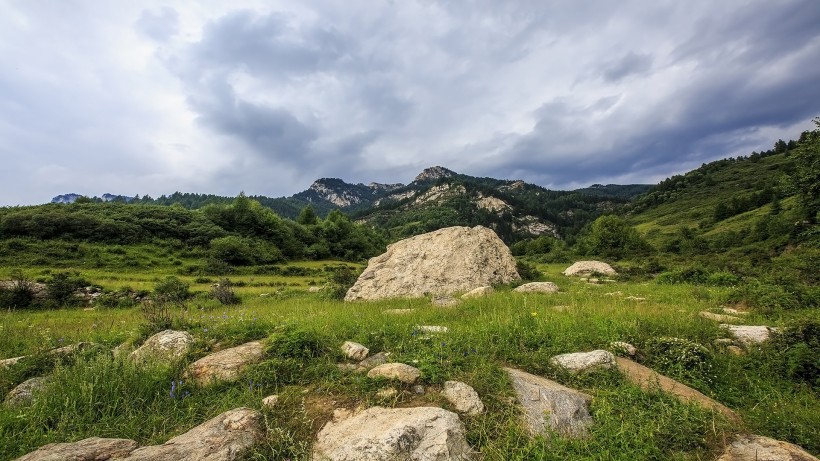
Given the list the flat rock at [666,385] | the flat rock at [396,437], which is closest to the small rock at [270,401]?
the flat rock at [396,437]

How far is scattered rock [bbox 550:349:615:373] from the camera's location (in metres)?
5.82

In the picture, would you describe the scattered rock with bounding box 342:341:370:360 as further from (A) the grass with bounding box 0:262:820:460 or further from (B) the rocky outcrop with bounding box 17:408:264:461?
(B) the rocky outcrop with bounding box 17:408:264:461

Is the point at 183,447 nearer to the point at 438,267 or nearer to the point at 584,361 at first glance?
the point at 584,361

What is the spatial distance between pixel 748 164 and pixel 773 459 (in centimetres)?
22521

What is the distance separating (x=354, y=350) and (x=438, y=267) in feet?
47.7

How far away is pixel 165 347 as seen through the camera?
6582 millimetres

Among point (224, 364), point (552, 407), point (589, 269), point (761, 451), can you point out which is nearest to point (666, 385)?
point (761, 451)

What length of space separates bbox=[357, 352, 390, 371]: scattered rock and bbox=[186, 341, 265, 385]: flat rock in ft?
5.82

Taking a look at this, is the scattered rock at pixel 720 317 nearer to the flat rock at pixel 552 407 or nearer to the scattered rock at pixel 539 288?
the scattered rock at pixel 539 288

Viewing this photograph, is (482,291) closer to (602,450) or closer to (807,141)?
(602,450)

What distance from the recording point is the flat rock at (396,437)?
380 centimetres

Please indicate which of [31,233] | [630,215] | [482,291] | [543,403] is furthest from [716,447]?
[630,215]

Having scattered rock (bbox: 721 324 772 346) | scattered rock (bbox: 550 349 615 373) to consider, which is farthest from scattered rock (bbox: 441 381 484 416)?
scattered rock (bbox: 721 324 772 346)

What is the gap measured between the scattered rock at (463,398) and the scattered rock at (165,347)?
4.60 meters
